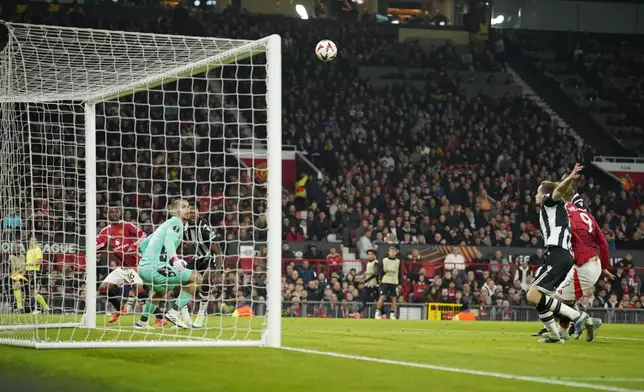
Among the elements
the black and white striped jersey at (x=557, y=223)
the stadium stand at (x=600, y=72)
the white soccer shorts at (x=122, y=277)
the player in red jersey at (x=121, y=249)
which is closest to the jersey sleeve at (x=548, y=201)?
the black and white striped jersey at (x=557, y=223)

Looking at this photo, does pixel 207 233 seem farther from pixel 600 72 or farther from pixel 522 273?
pixel 600 72

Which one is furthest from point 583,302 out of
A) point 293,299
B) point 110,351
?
point 110,351

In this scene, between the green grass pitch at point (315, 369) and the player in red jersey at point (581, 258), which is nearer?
the green grass pitch at point (315, 369)

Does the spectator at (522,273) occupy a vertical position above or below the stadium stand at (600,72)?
below

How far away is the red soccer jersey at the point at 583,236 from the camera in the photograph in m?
13.6

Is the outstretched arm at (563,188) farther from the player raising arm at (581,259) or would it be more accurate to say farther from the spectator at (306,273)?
the spectator at (306,273)

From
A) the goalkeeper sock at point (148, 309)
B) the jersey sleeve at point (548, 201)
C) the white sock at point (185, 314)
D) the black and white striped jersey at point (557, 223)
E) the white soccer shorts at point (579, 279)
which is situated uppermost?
the jersey sleeve at point (548, 201)

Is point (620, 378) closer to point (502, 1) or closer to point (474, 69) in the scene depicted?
point (474, 69)

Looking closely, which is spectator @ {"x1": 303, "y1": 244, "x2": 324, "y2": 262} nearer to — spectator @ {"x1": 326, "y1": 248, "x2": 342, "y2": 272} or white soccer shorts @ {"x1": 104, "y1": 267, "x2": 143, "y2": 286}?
spectator @ {"x1": 326, "y1": 248, "x2": 342, "y2": 272}

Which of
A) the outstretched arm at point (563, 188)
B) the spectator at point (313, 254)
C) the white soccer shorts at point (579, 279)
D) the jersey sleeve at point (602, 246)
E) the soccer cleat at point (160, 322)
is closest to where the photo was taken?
the outstretched arm at point (563, 188)

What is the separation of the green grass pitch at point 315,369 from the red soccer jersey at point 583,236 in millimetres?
2233

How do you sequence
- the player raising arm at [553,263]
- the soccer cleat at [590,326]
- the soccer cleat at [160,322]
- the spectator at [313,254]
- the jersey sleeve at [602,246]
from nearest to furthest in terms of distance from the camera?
the player raising arm at [553,263] → the soccer cleat at [590,326] → the jersey sleeve at [602,246] → the soccer cleat at [160,322] → the spectator at [313,254]

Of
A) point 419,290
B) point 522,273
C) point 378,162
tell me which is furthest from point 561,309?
point 378,162

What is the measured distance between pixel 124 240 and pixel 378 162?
18184 millimetres
